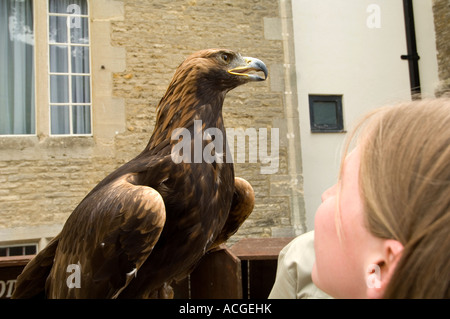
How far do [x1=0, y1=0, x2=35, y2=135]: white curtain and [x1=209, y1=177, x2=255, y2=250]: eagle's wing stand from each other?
4.65 m

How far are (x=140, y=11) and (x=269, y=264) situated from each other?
462cm

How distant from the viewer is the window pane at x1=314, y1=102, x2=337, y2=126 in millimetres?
6805

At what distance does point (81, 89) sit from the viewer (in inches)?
223

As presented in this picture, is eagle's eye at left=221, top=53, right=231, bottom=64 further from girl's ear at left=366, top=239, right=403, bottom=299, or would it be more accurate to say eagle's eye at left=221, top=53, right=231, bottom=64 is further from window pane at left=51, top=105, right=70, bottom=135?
window pane at left=51, top=105, right=70, bottom=135

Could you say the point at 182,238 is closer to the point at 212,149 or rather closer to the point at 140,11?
the point at 212,149

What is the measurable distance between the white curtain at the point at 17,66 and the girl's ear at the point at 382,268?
5.74 metres

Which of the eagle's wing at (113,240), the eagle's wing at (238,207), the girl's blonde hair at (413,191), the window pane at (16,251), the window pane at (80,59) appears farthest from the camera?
the window pane at (80,59)

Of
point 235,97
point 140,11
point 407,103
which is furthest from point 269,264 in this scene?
point 140,11

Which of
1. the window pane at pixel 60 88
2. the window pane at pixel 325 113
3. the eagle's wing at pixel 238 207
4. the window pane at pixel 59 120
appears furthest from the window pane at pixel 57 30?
the eagle's wing at pixel 238 207

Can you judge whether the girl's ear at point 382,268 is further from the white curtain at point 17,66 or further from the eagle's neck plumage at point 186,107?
the white curtain at point 17,66

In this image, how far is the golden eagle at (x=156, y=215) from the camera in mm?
1281

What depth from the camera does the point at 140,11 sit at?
5578 millimetres

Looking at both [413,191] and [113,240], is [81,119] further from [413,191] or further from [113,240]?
[413,191]

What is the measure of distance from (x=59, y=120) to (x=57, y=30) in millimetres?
1310
